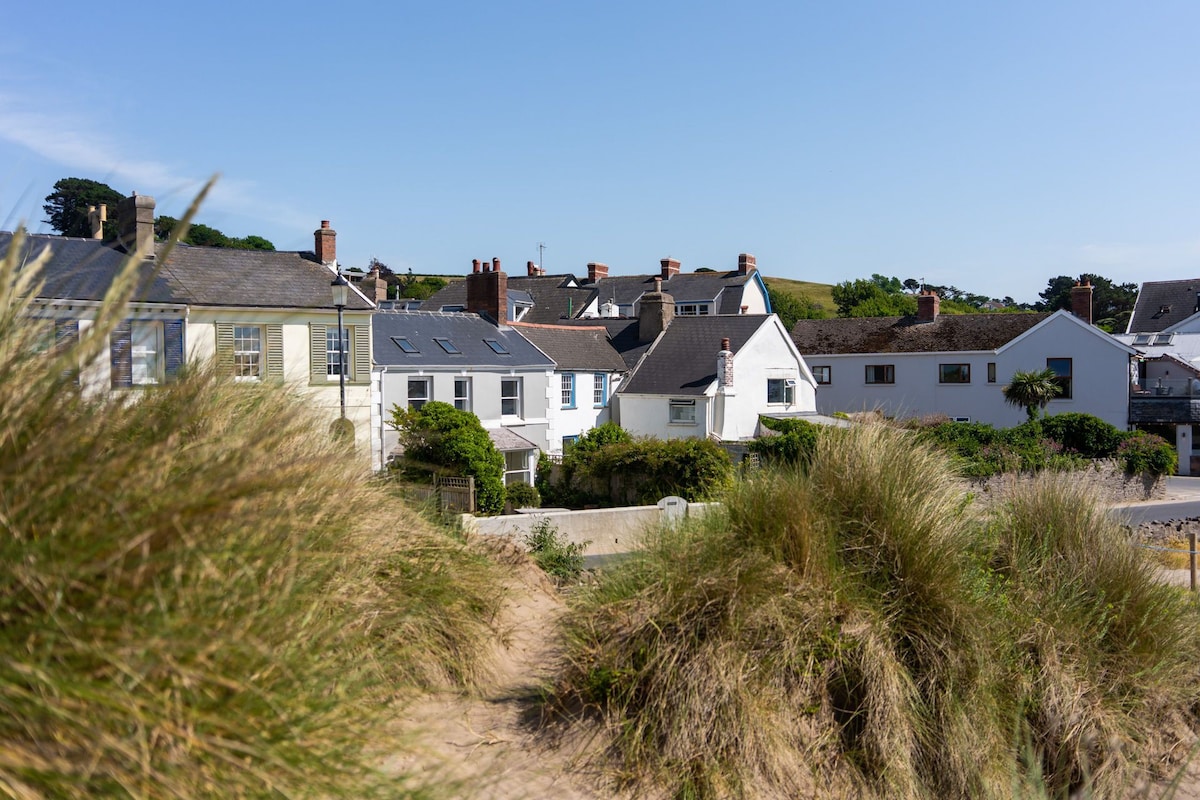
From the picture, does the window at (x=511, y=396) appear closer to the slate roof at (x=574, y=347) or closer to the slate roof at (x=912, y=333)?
the slate roof at (x=574, y=347)

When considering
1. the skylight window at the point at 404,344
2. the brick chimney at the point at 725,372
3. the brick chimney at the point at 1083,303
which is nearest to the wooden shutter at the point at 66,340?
the skylight window at the point at 404,344

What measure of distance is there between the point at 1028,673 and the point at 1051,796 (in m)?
0.98

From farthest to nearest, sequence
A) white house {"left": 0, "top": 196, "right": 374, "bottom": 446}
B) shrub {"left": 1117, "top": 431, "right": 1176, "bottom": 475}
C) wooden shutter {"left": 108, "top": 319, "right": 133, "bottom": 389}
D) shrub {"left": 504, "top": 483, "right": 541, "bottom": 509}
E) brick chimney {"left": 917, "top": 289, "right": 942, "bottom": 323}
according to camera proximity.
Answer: brick chimney {"left": 917, "top": 289, "right": 942, "bottom": 323} → shrub {"left": 1117, "top": 431, "right": 1176, "bottom": 475} → shrub {"left": 504, "top": 483, "right": 541, "bottom": 509} → white house {"left": 0, "top": 196, "right": 374, "bottom": 446} → wooden shutter {"left": 108, "top": 319, "right": 133, "bottom": 389}

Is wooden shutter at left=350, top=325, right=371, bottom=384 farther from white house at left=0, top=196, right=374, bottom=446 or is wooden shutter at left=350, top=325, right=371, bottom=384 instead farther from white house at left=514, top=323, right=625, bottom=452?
white house at left=514, top=323, right=625, bottom=452

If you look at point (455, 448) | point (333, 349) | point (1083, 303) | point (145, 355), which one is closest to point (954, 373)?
point (1083, 303)

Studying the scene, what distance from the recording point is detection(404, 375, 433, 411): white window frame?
3098 cm

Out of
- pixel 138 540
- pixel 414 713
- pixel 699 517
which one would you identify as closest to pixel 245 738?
pixel 138 540

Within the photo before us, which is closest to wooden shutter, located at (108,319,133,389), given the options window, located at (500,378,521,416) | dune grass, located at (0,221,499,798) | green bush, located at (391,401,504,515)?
dune grass, located at (0,221,499,798)

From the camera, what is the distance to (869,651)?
7.59 meters

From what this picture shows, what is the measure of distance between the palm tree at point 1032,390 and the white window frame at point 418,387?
2345cm

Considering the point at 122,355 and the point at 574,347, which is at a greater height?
the point at 574,347

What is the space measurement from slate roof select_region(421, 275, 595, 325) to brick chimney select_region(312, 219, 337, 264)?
2204 centimetres

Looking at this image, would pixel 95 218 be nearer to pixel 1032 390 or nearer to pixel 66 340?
pixel 66 340

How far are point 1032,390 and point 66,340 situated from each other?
131ft
